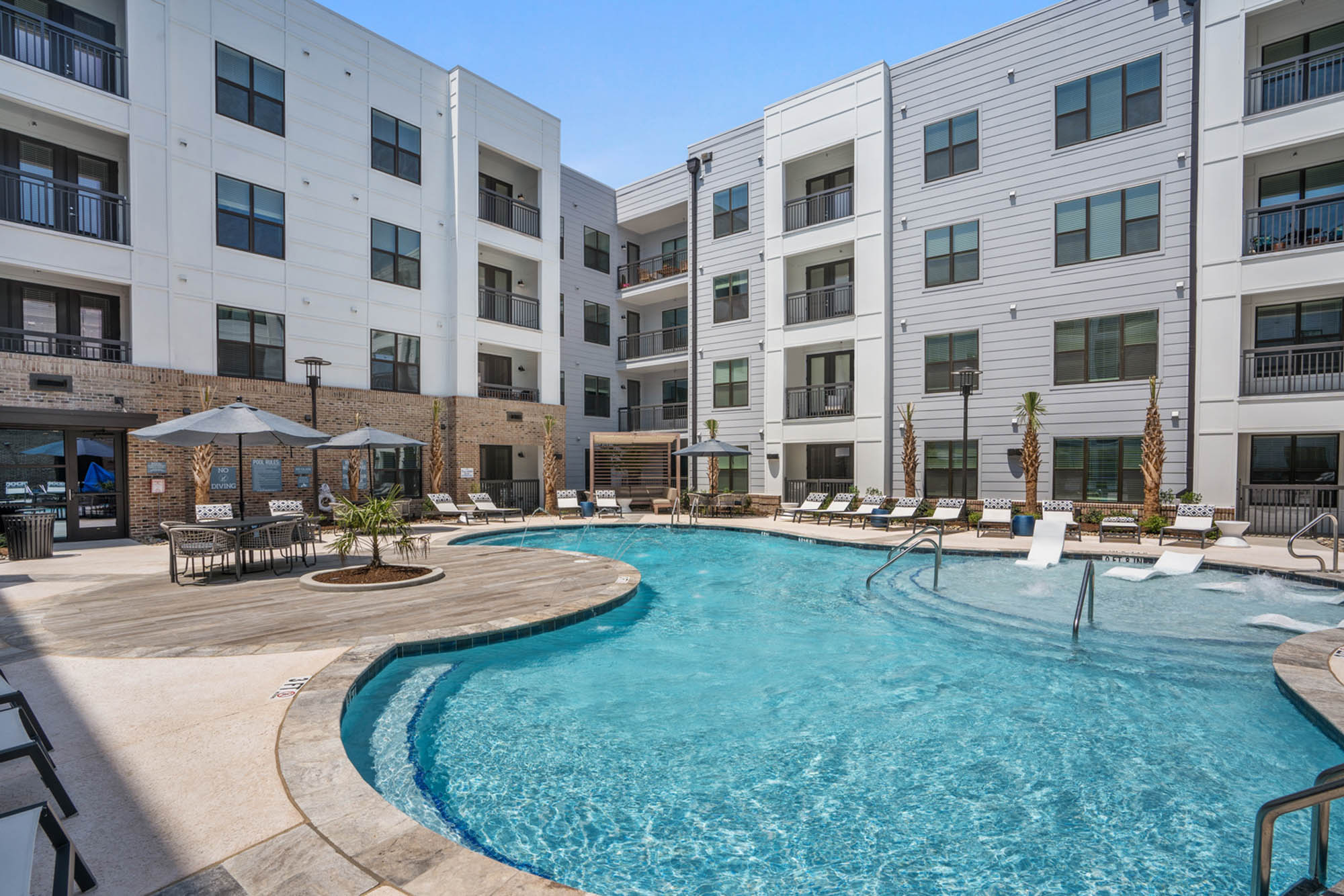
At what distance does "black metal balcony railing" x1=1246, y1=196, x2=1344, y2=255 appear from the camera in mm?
13430

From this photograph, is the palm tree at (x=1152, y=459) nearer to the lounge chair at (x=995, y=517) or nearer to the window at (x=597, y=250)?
the lounge chair at (x=995, y=517)

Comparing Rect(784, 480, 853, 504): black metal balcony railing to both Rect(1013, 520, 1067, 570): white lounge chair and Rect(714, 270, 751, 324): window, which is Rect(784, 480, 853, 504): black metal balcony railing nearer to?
Rect(714, 270, 751, 324): window

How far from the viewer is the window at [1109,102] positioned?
15.1 metres

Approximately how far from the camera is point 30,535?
10.9m

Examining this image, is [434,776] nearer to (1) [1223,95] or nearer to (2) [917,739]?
(2) [917,739]

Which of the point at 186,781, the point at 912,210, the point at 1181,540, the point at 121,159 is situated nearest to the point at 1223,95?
the point at 912,210

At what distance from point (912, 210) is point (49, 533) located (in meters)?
21.3

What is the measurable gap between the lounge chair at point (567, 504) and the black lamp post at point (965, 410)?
11292 millimetres

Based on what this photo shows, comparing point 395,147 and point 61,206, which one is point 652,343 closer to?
point 395,147

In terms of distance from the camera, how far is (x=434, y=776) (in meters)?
4.25

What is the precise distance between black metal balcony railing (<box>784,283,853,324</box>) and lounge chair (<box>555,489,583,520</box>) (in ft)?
29.7

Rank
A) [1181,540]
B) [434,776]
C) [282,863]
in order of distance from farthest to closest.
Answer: [1181,540] < [434,776] < [282,863]

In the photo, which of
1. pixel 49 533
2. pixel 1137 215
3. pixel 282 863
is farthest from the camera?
pixel 1137 215

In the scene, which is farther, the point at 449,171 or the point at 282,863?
the point at 449,171
